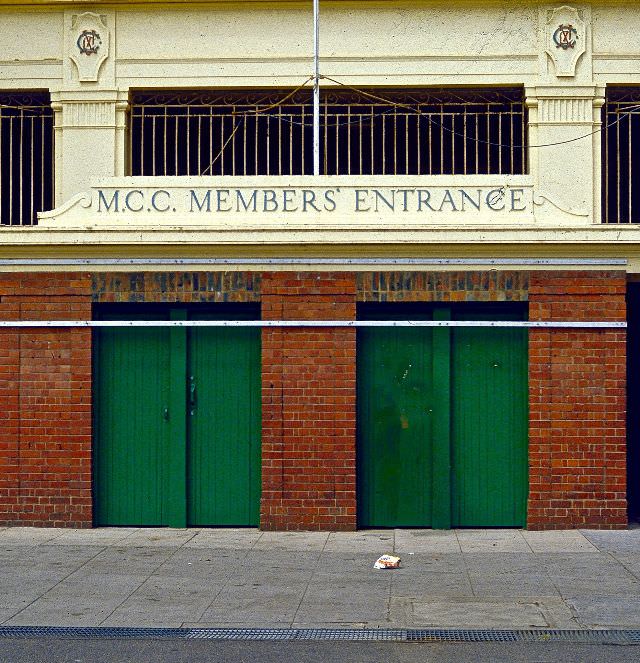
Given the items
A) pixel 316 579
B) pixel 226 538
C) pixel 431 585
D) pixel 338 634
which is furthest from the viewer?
pixel 226 538

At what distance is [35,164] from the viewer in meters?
14.0

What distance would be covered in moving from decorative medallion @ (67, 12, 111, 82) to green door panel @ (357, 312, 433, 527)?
4548 mm

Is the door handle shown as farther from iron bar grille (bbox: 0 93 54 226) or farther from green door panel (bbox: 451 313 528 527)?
iron bar grille (bbox: 0 93 54 226)

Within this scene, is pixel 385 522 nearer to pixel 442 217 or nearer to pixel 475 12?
pixel 442 217

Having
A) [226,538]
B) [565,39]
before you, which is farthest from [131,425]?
[565,39]

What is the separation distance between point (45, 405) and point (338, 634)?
5.64 m

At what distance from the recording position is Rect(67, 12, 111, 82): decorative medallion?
1343cm

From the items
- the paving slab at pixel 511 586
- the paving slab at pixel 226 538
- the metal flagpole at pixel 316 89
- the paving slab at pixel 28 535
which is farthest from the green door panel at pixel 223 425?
the paving slab at pixel 511 586

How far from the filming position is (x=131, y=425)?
41.8 feet

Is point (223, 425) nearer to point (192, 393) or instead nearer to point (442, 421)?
point (192, 393)

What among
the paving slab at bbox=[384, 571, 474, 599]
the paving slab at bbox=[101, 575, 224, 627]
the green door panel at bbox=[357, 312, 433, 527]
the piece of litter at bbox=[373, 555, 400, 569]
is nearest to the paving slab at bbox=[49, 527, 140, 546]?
the paving slab at bbox=[101, 575, 224, 627]

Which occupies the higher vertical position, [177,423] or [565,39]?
[565,39]

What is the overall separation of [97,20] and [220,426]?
Answer: 5139 mm

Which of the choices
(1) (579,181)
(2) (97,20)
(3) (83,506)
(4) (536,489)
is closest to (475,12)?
(1) (579,181)
